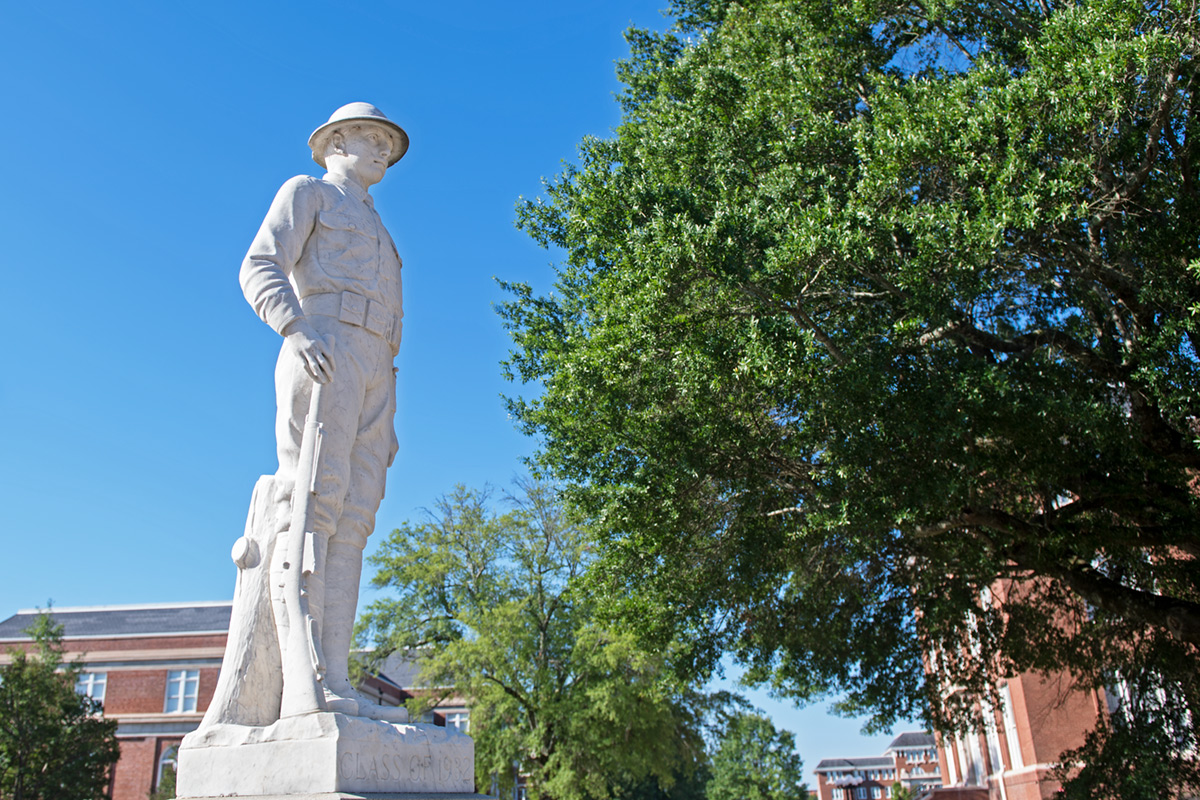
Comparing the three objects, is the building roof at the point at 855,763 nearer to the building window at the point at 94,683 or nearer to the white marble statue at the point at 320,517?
the building window at the point at 94,683

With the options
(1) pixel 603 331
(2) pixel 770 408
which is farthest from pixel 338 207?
(2) pixel 770 408

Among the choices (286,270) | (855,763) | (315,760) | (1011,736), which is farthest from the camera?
(855,763)

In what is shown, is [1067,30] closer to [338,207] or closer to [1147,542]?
[1147,542]

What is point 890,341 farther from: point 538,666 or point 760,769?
point 760,769

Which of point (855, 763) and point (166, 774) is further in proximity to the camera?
point (855, 763)

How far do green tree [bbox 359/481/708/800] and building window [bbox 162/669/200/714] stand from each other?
1694cm

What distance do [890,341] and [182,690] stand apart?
4120cm

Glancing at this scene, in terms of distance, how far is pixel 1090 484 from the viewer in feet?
37.3

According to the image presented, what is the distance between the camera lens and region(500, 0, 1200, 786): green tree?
9.88 metres

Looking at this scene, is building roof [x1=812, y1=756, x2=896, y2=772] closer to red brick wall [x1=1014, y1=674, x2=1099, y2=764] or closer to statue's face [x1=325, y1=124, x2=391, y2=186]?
red brick wall [x1=1014, y1=674, x2=1099, y2=764]

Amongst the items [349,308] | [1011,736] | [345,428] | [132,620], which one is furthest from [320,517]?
[132,620]

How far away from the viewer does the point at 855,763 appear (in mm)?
130000

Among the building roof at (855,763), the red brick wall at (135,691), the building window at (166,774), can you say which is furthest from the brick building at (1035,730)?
the building roof at (855,763)

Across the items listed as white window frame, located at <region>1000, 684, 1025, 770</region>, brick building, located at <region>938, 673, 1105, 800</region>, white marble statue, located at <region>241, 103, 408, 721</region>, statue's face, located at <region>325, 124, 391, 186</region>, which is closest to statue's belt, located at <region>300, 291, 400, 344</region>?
white marble statue, located at <region>241, 103, 408, 721</region>
